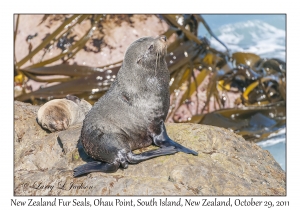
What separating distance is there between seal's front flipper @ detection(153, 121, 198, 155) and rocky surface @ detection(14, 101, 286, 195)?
0.07 meters

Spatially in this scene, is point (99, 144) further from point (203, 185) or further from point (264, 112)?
point (264, 112)

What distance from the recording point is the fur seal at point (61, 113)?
21.4 ft

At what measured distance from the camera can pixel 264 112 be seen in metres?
9.30

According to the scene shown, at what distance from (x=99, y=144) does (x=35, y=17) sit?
5228mm

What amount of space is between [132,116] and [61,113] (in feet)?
5.46

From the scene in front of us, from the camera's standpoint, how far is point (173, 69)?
29.6 ft

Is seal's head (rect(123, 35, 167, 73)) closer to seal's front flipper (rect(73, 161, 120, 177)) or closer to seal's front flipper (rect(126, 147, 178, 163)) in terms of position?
seal's front flipper (rect(126, 147, 178, 163))

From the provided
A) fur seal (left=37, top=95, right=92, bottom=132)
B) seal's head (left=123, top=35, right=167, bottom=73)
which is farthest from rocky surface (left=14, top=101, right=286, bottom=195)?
seal's head (left=123, top=35, right=167, bottom=73)

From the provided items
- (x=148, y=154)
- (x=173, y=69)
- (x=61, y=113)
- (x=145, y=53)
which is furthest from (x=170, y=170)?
(x=173, y=69)

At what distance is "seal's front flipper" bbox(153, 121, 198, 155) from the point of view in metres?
5.25

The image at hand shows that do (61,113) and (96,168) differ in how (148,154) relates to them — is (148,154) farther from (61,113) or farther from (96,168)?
(61,113)

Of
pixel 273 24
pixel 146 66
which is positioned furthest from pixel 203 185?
pixel 273 24

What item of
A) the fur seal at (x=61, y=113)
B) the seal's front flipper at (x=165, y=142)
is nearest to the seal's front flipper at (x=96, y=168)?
the seal's front flipper at (x=165, y=142)

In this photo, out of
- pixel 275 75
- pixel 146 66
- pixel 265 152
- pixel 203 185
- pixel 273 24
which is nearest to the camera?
pixel 203 185
